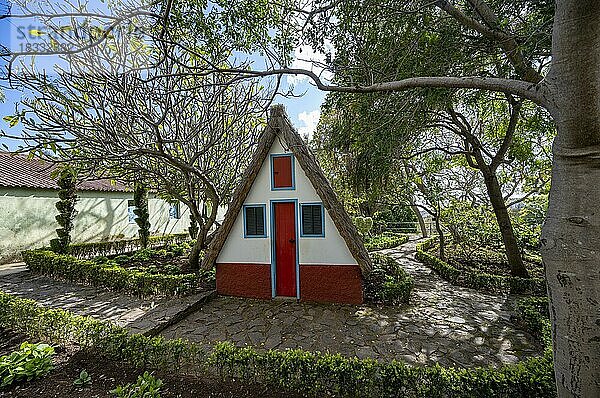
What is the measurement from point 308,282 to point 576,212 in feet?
18.6

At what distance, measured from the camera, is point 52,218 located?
14461 mm

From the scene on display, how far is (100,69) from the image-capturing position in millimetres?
6457

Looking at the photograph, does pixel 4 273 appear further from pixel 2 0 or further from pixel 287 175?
pixel 2 0

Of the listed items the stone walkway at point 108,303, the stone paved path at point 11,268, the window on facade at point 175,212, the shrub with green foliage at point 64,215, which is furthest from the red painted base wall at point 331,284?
the window on facade at point 175,212

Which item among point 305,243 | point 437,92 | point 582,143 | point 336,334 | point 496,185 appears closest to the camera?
point 582,143

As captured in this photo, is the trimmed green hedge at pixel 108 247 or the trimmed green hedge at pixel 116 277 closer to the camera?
the trimmed green hedge at pixel 116 277

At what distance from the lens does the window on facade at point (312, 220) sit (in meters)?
7.15

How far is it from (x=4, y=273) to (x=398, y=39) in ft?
48.6

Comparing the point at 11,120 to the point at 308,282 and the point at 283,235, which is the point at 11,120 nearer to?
the point at 283,235

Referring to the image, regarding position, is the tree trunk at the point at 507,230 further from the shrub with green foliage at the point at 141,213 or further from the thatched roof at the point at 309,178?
the shrub with green foliage at the point at 141,213

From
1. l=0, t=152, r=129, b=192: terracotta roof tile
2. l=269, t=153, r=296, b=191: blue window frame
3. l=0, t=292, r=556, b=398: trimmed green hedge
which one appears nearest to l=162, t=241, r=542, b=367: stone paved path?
l=0, t=292, r=556, b=398: trimmed green hedge

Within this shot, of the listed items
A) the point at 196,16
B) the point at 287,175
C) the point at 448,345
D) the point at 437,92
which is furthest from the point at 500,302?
the point at 196,16

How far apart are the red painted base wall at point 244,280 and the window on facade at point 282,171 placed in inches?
81.2

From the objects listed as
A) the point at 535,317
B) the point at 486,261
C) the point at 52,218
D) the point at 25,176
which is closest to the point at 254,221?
the point at 535,317
